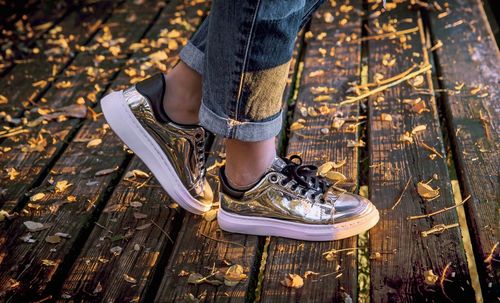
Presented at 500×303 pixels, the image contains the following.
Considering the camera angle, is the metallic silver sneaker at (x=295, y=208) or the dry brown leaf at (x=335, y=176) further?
the dry brown leaf at (x=335, y=176)

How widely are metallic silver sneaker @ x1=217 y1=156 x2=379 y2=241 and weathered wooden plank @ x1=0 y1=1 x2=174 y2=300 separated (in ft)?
1.26

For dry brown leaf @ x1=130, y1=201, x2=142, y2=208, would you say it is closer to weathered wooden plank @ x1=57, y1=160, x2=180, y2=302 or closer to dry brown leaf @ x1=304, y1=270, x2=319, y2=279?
weathered wooden plank @ x1=57, y1=160, x2=180, y2=302

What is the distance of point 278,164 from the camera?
129 cm

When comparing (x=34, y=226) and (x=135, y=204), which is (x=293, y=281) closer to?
(x=135, y=204)

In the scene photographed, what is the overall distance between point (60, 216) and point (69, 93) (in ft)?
2.44

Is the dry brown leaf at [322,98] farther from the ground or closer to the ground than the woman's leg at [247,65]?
closer to the ground

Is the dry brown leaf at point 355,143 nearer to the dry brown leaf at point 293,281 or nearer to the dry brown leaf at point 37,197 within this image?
the dry brown leaf at point 293,281

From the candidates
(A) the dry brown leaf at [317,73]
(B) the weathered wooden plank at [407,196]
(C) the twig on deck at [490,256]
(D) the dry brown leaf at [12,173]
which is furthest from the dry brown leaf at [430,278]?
(D) the dry brown leaf at [12,173]

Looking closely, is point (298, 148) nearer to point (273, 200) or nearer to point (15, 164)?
point (273, 200)

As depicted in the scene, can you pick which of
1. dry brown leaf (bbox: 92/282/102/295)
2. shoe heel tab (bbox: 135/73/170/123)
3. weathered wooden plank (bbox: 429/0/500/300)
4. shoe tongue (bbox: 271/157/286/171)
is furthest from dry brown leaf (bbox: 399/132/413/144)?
dry brown leaf (bbox: 92/282/102/295)

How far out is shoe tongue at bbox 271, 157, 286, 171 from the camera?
1286mm

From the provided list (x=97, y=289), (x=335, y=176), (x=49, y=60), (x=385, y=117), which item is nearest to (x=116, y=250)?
(x=97, y=289)

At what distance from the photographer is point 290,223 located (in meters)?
1.29

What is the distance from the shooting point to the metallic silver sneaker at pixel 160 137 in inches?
51.9
